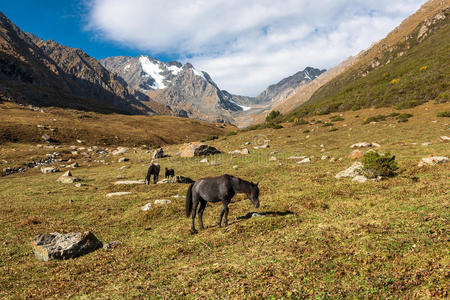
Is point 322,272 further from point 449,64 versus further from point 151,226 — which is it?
point 449,64

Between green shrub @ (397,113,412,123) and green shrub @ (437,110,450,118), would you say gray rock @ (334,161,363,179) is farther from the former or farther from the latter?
green shrub @ (437,110,450,118)

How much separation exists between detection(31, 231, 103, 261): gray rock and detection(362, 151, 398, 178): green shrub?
754 inches

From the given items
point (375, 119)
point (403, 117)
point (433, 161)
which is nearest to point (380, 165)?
point (433, 161)

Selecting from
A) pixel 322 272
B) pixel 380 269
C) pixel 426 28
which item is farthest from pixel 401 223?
pixel 426 28

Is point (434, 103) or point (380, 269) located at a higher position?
point (434, 103)

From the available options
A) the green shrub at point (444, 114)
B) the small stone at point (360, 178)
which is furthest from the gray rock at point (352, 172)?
the green shrub at point (444, 114)

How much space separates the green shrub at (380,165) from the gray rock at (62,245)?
19164 mm

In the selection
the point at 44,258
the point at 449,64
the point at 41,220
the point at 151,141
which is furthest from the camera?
the point at 151,141

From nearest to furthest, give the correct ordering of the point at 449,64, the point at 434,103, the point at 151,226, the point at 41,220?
1. the point at 151,226
2. the point at 41,220
3. the point at 434,103
4. the point at 449,64

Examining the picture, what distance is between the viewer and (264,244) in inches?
396

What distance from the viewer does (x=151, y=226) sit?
15453 mm

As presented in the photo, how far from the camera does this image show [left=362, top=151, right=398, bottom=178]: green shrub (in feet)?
60.1

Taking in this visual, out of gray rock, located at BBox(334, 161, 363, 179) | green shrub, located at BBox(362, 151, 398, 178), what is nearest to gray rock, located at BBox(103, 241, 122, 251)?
gray rock, located at BBox(334, 161, 363, 179)

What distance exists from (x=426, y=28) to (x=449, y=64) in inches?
2647
